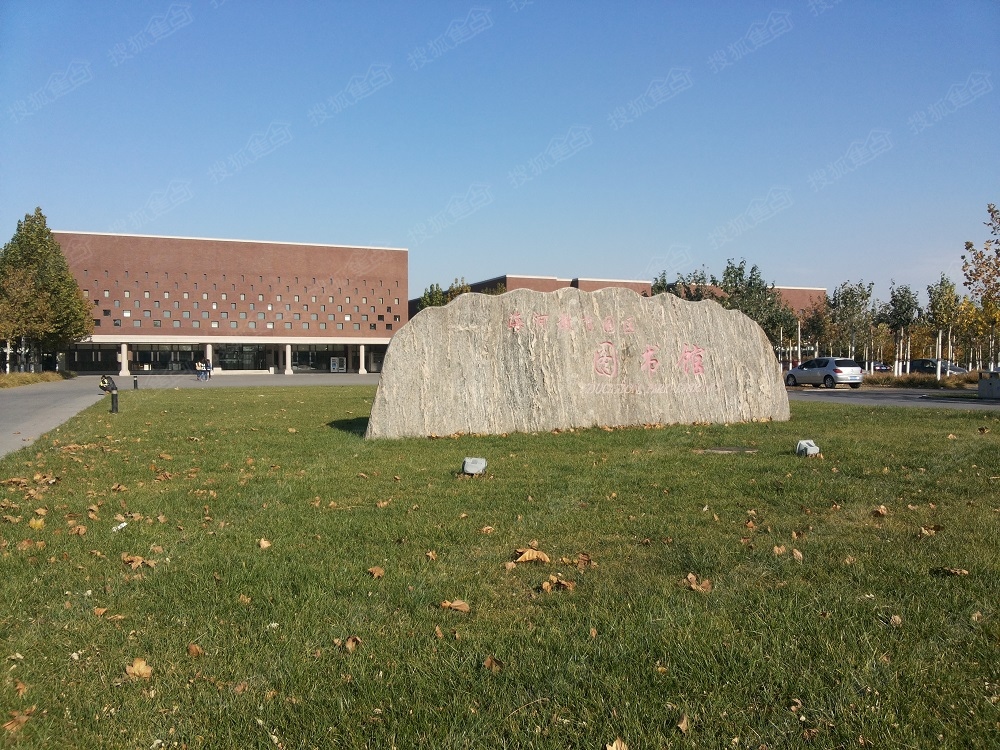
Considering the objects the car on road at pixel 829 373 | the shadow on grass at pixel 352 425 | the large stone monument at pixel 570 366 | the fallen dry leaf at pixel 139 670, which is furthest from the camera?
the car on road at pixel 829 373

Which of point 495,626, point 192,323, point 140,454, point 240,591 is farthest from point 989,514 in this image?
point 192,323

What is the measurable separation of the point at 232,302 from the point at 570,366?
60.9 meters

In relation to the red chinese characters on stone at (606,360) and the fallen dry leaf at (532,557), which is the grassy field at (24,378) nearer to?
the red chinese characters on stone at (606,360)

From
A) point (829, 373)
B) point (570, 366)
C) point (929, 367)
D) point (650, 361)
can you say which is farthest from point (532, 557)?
point (929, 367)

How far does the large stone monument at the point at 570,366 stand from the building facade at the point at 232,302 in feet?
194

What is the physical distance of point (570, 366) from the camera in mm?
14609

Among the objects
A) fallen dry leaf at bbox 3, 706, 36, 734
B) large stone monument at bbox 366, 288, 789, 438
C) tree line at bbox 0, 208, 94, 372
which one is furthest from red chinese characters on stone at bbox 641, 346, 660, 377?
tree line at bbox 0, 208, 94, 372

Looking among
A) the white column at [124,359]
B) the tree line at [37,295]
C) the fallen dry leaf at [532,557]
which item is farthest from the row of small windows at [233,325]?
the fallen dry leaf at [532,557]

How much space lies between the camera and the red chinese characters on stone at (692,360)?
1562 cm

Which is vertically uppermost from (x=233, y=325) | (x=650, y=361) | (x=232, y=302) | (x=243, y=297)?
(x=243, y=297)

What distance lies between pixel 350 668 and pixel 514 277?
272ft

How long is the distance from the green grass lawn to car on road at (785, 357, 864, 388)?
30037mm

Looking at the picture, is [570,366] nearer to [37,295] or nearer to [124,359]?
[37,295]

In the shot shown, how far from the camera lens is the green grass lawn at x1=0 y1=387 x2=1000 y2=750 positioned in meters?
3.21
